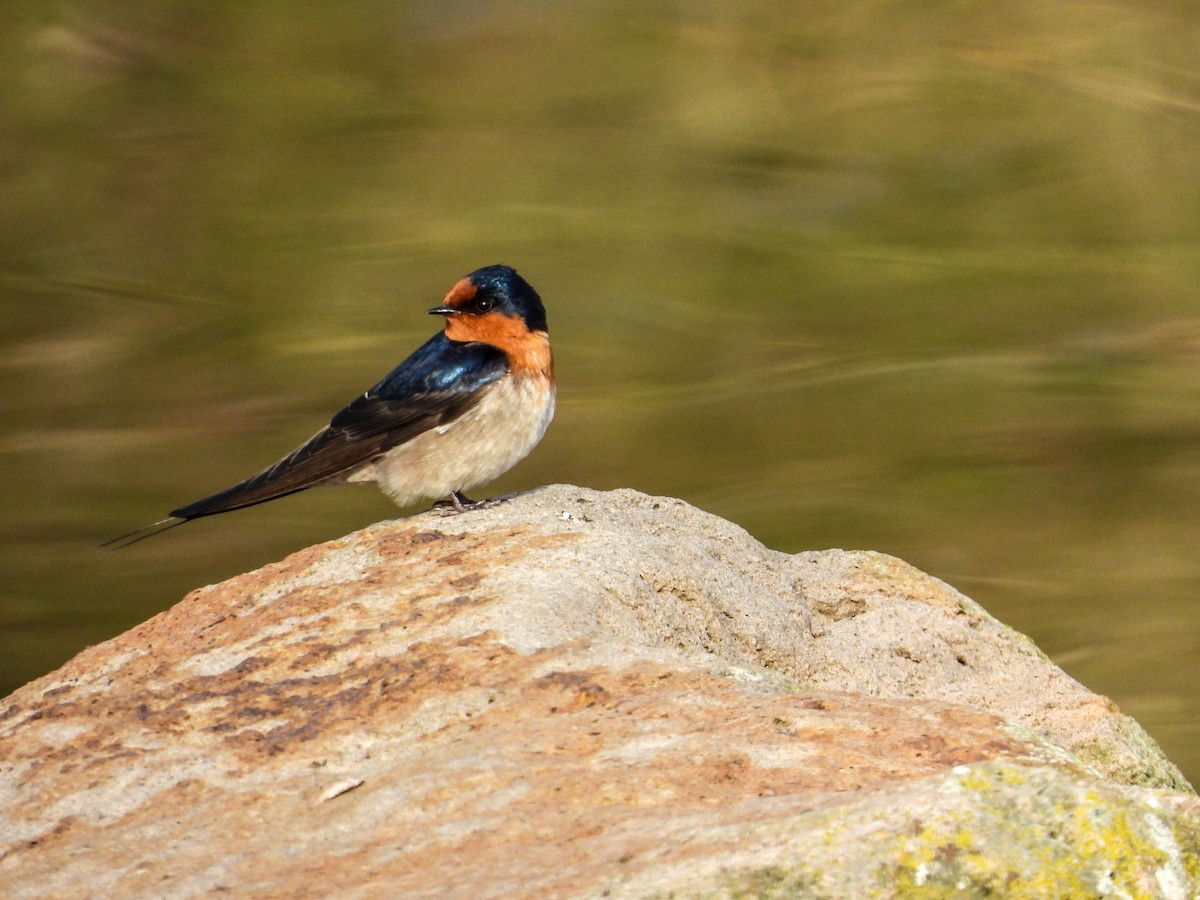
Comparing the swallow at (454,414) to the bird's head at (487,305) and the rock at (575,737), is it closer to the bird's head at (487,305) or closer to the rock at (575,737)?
the bird's head at (487,305)

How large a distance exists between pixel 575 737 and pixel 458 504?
2137 mm

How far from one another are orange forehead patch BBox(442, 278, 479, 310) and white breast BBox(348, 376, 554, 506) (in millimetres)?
345

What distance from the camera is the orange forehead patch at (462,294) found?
557 cm

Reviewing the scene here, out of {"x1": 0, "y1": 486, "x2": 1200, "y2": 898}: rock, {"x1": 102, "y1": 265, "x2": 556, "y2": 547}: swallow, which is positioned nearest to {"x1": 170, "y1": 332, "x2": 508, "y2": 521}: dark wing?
{"x1": 102, "y1": 265, "x2": 556, "y2": 547}: swallow

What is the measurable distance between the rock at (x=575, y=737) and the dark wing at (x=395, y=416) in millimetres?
655

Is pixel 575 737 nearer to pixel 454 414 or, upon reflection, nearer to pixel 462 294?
pixel 454 414

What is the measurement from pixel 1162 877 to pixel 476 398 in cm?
334

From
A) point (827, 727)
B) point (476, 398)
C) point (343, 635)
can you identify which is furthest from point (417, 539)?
point (827, 727)

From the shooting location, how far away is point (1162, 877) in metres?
2.44

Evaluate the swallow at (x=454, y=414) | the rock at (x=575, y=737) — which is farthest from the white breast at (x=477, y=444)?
the rock at (x=575, y=737)

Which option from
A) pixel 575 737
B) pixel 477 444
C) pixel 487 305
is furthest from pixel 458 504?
pixel 575 737

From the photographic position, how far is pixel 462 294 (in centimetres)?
558

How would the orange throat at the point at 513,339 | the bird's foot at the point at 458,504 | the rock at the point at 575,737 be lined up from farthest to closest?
the orange throat at the point at 513,339, the bird's foot at the point at 458,504, the rock at the point at 575,737

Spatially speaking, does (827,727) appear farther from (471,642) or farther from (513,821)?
(471,642)
